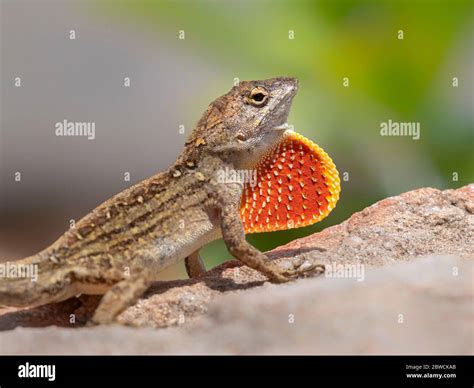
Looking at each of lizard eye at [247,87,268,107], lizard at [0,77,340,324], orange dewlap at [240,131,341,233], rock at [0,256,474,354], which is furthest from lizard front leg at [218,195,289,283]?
lizard eye at [247,87,268,107]

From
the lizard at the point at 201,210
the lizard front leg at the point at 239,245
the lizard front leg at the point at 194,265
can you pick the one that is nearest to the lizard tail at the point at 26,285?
the lizard at the point at 201,210

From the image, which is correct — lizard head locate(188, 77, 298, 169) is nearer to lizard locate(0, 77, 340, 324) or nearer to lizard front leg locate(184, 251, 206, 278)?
lizard locate(0, 77, 340, 324)

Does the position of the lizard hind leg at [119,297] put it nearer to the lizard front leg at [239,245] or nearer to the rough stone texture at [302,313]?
the rough stone texture at [302,313]

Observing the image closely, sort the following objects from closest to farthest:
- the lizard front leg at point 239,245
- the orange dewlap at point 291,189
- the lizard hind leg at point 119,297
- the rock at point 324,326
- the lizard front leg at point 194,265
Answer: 1. the rock at point 324,326
2. the lizard hind leg at point 119,297
3. the lizard front leg at point 239,245
4. the orange dewlap at point 291,189
5. the lizard front leg at point 194,265

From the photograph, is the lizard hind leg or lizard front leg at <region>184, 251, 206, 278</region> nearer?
the lizard hind leg

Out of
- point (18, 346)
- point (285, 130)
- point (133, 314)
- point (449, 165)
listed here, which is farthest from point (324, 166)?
point (449, 165)
